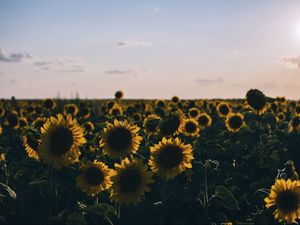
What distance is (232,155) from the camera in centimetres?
959

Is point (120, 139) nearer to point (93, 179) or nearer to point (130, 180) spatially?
point (93, 179)

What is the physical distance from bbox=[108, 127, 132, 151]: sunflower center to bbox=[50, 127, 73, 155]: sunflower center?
697mm

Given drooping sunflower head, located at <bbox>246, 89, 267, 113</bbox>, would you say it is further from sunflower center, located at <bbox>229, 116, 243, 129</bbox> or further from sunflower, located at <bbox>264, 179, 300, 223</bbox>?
sunflower, located at <bbox>264, 179, 300, 223</bbox>

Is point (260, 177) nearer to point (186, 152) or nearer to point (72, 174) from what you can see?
point (186, 152)

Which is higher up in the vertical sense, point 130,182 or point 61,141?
point 61,141

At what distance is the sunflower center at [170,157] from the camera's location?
192 inches

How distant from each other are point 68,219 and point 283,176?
2.56 metres

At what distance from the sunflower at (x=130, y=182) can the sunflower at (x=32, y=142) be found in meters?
1.01

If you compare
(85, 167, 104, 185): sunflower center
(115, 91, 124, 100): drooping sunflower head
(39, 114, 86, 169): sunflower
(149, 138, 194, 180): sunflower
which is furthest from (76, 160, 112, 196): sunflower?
(115, 91, 124, 100): drooping sunflower head

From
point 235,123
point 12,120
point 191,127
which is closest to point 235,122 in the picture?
point 235,123

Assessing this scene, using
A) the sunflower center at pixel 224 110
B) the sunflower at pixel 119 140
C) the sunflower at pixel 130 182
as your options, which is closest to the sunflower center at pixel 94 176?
the sunflower at pixel 119 140

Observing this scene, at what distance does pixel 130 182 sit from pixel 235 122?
8078mm

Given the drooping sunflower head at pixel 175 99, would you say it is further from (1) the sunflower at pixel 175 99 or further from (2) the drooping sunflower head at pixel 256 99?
(2) the drooping sunflower head at pixel 256 99

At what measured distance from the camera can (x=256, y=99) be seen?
9141 mm
